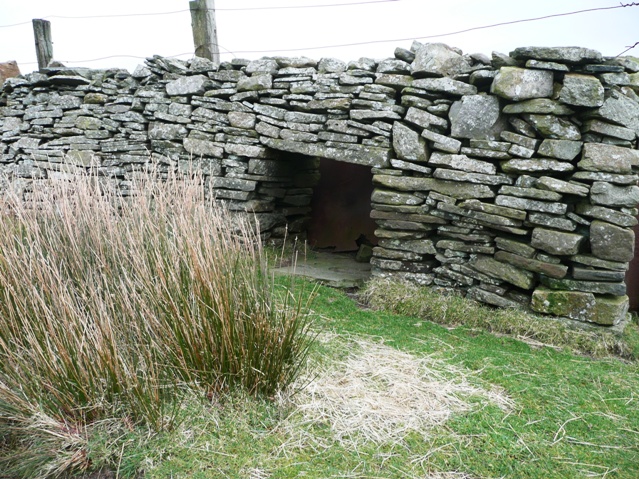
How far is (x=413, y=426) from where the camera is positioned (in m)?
2.64

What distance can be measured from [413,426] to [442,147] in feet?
8.26

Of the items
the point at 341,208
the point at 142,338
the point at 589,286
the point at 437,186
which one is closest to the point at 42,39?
the point at 341,208

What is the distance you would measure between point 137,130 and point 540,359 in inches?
182

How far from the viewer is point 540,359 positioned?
3631 millimetres

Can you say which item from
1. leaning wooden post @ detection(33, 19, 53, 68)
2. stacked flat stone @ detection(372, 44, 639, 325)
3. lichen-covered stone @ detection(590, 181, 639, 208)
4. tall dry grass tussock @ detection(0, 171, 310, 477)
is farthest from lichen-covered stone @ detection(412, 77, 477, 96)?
leaning wooden post @ detection(33, 19, 53, 68)

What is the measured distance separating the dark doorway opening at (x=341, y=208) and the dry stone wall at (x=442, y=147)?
0.59m

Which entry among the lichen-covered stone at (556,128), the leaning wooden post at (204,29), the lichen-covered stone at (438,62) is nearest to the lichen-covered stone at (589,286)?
the lichen-covered stone at (556,128)

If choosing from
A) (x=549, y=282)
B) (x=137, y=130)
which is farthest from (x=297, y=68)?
(x=549, y=282)

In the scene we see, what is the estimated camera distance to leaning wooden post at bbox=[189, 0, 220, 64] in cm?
574

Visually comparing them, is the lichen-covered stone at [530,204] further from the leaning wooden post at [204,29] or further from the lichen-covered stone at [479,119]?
the leaning wooden post at [204,29]

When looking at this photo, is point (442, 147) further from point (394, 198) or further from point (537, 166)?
point (537, 166)

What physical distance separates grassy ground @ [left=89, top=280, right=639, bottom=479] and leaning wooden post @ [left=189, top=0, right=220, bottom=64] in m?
3.70

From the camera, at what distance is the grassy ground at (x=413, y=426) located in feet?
7.57

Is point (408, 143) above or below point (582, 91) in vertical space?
below
